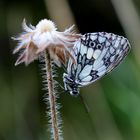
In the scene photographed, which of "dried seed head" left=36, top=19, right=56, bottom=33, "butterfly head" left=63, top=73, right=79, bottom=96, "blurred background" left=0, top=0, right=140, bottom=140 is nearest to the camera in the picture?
"dried seed head" left=36, top=19, right=56, bottom=33

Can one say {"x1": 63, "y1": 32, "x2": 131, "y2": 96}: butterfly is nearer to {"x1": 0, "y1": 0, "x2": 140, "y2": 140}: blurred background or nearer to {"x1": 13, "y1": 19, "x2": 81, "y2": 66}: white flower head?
{"x1": 13, "y1": 19, "x2": 81, "y2": 66}: white flower head

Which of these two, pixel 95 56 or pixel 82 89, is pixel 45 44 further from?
pixel 82 89

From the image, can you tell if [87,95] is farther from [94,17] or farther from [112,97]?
[94,17]

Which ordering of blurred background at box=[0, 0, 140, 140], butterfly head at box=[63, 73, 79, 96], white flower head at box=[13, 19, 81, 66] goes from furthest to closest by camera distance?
1. blurred background at box=[0, 0, 140, 140]
2. butterfly head at box=[63, 73, 79, 96]
3. white flower head at box=[13, 19, 81, 66]

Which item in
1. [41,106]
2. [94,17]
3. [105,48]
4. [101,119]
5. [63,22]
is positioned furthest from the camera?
[94,17]

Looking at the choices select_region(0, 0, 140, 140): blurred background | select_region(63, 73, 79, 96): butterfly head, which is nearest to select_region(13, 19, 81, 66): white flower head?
select_region(63, 73, 79, 96): butterfly head

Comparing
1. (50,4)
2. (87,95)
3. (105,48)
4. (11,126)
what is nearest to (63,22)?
(50,4)

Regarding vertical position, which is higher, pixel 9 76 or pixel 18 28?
pixel 18 28
